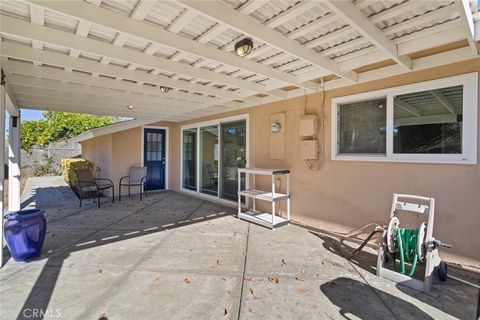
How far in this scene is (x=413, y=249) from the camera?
2.71 metres

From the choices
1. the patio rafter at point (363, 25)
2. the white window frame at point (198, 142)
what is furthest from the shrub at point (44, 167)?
the patio rafter at point (363, 25)

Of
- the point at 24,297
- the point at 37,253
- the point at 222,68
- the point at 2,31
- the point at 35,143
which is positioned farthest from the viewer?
the point at 35,143

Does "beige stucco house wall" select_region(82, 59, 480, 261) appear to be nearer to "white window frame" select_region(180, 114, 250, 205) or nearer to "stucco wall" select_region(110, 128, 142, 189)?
"white window frame" select_region(180, 114, 250, 205)

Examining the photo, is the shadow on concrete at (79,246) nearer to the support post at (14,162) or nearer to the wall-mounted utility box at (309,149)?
the support post at (14,162)

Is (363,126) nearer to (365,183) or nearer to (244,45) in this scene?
(365,183)

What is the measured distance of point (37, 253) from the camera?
326 cm

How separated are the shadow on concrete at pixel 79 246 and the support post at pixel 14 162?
190 centimetres

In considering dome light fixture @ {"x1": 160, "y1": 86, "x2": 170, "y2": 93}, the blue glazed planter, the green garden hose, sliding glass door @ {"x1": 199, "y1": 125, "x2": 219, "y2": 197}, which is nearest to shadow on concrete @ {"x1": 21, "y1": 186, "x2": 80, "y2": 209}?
sliding glass door @ {"x1": 199, "y1": 125, "x2": 219, "y2": 197}

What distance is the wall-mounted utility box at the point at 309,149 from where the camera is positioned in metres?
4.44

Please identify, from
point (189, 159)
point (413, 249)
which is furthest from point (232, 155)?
point (413, 249)

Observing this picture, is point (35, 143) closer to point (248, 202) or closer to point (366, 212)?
point (248, 202)

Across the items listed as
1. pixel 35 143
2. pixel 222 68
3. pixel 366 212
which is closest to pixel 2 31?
pixel 222 68

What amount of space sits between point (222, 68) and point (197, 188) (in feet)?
16.1

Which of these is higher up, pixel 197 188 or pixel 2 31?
pixel 2 31
